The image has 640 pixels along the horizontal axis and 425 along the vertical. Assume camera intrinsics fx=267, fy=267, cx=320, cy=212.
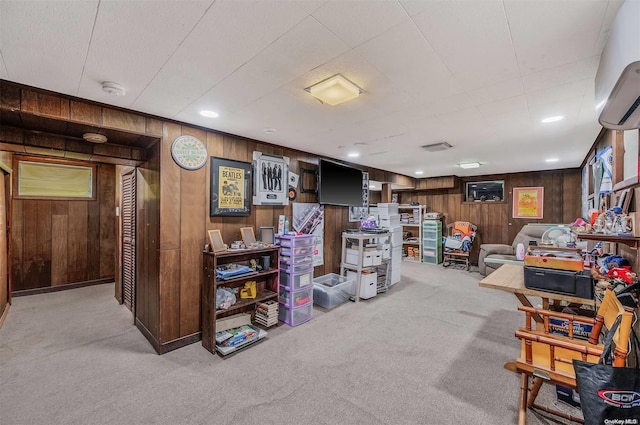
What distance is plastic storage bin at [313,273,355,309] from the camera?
3779 mm

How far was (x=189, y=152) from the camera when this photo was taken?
2.79 metres

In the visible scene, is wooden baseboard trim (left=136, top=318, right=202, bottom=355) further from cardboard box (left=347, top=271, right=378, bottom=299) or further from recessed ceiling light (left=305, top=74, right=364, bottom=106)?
recessed ceiling light (left=305, top=74, right=364, bottom=106)

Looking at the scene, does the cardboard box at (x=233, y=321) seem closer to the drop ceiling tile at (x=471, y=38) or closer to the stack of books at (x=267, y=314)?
the stack of books at (x=267, y=314)

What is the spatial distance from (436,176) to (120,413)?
712 cm

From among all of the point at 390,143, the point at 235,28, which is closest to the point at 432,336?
the point at 390,143

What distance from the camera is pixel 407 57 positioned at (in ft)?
5.08

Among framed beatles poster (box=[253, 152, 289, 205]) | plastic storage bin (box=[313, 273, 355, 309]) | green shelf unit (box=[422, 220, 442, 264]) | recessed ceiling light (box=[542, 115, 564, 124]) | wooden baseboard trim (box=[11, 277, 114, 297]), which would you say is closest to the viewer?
recessed ceiling light (box=[542, 115, 564, 124])

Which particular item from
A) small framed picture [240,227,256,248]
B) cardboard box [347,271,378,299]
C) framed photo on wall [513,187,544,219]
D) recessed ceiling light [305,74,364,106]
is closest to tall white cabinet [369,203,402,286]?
cardboard box [347,271,378,299]

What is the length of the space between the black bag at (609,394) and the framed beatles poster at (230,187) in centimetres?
302

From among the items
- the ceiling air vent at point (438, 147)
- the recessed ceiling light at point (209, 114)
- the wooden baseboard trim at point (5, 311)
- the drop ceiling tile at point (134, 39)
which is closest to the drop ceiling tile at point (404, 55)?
the drop ceiling tile at point (134, 39)

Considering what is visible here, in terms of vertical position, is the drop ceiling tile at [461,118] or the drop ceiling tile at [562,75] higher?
the drop ceiling tile at [461,118]

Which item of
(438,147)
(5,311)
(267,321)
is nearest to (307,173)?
(438,147)

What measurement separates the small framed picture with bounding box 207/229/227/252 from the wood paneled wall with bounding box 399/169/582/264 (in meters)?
6.40

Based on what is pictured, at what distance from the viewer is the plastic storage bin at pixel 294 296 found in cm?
324
